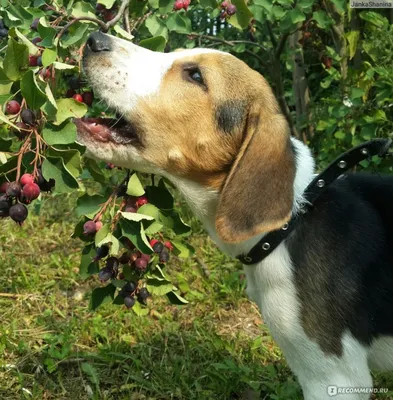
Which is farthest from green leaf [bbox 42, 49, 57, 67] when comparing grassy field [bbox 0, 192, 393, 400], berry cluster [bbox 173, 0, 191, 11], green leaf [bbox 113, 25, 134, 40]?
grassy field [bbox 0, 192, 393, 400]

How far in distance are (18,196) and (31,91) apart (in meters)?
0.35

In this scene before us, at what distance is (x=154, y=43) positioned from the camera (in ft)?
9.39

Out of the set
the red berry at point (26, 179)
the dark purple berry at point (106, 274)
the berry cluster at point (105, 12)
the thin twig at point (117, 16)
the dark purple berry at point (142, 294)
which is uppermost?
the thin twig at point (117, 16)

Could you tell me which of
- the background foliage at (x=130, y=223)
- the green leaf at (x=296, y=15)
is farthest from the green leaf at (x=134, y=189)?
the green leaf at (x=296, y=15)

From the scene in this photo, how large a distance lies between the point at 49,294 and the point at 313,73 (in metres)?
4.20

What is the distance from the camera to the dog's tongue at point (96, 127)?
2678 mm

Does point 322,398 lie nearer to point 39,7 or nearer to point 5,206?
point 5,206

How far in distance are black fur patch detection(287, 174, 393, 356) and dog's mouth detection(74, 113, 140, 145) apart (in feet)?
2.73

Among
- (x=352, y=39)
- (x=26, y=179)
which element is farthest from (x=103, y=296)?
(x=352, y=39)

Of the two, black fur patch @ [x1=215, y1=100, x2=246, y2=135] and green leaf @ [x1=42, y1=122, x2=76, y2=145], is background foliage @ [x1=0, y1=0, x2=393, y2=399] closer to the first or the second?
green leaf @ [x1=42, y1=122, x2=76, y2=145]

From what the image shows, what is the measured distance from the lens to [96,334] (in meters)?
4.21

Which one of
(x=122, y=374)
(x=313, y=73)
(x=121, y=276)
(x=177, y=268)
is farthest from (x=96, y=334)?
(x=313, y=73)

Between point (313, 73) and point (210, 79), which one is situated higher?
point (210, 79)

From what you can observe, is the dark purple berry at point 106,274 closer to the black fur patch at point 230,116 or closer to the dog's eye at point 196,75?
the black fur patch at point 230,116
